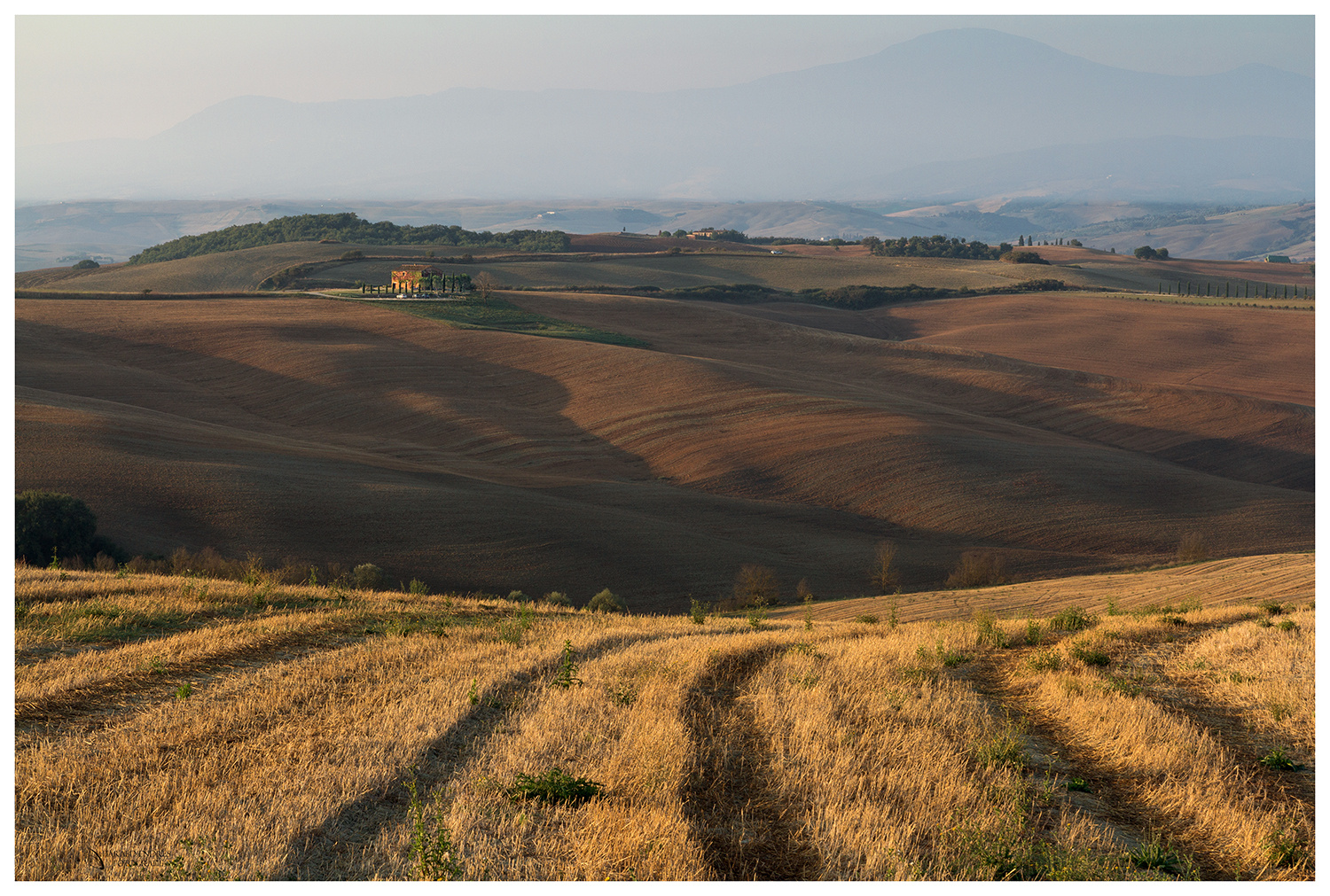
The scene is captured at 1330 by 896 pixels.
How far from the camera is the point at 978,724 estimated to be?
1059 centimetres

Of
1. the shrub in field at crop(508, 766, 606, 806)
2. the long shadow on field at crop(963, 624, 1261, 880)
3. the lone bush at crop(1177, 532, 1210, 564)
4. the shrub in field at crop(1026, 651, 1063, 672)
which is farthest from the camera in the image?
the lone bush at crop(1177, 532, 1210, 564)

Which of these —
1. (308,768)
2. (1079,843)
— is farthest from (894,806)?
(308,768)

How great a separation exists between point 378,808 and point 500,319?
81.0 meters

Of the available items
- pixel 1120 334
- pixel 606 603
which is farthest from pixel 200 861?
pixel 1120 334

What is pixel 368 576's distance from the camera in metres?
33.2

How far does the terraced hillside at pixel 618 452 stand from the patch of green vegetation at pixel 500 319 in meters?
3.42

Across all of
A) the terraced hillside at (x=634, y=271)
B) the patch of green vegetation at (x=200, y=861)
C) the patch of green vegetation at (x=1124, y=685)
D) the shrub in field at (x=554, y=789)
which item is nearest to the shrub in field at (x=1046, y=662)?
the patch of green vegetation at (x=1124, y=685)

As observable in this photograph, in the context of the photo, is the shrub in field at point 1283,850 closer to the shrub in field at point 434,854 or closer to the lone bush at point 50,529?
the shrub in field at point 434,854

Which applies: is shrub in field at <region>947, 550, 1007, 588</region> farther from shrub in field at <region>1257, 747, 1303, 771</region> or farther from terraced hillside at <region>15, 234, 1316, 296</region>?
terraced hillside at <region>15, 234, 1316, 296</region>

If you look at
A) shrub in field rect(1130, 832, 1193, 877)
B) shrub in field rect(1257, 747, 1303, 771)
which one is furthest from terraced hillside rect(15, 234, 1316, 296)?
shrub in field rect(1130, 832, 1193, 877)

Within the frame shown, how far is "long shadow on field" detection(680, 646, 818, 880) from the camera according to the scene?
721cm

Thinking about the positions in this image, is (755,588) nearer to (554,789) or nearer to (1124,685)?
(1124,685)

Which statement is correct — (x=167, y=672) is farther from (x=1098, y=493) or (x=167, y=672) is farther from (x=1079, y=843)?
(x=1098, y=493)

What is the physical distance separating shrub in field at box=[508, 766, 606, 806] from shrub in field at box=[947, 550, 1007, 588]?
31.2 meters
